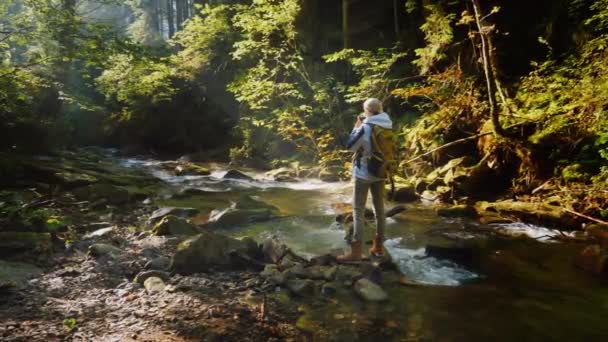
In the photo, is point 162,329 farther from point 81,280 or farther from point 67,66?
point 67,66

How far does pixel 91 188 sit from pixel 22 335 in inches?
310

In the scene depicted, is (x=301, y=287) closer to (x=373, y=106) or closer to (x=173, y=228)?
(x=373, y=106)

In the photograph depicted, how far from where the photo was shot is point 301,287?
4.90 metres

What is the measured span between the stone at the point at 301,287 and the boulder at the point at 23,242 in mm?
3575

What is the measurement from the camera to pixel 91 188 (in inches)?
427

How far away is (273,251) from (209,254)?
89cm

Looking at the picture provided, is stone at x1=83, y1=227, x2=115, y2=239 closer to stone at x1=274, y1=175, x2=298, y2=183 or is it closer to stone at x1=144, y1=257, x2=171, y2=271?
stone at x1=144, y1=257, x2=171, y2=271

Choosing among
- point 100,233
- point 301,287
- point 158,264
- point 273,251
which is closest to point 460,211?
point 273,251

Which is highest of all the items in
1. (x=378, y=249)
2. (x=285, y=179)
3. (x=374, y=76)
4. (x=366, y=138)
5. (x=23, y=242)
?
(x=374, y=76)

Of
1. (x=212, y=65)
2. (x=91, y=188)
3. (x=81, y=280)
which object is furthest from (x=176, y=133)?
(x=81, y=280)

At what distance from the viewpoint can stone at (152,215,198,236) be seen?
24.2 ft

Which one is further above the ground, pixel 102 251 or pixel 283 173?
pixel 102 251

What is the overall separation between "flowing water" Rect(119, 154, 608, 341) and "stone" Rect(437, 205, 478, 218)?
8.9 inches

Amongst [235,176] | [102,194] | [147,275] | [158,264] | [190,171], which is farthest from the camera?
[190,171]
